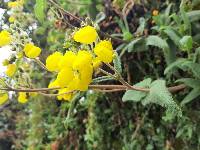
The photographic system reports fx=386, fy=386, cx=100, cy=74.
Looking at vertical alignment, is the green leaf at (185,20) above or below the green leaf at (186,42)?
above

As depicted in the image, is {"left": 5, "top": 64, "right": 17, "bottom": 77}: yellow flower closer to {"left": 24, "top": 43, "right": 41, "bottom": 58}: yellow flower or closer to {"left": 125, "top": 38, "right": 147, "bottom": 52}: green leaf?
{"left": 24, "top": 43, "right": 41, "bottom": 58}: yellow flower

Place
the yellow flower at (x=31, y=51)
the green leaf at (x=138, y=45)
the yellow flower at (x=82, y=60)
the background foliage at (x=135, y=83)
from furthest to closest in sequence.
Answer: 1. the green leaf at (x=138, y=45)
2. the background foliage at (x=135, y=83)
3. the yellow flower at (x=31, y=51)
4. the yellow flower at (x=82, y=60)

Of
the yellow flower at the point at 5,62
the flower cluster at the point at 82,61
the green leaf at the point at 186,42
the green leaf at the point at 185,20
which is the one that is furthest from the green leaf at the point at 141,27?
the flower cluster at the point at 82,61

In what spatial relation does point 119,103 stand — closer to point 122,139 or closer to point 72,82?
point 122,139

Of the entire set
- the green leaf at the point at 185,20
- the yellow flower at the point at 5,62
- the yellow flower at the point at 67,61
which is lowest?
the yellow flower at the point at 67,61

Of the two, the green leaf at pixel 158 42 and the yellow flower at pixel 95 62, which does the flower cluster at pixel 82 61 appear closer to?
the yellow flower at pixel 95 62

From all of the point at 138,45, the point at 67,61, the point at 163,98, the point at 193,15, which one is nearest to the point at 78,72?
the point at 67,61

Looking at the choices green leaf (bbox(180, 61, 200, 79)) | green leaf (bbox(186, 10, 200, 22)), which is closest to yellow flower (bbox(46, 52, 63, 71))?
green leaf (bbox(180, 61, 200, 79))

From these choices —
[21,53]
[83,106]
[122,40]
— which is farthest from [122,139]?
[21,53]
